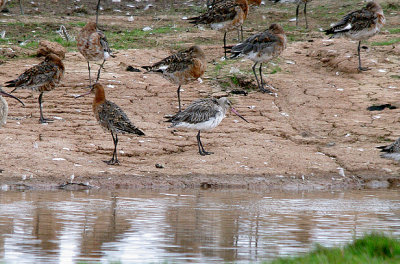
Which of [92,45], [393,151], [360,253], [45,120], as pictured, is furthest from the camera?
[92,45]

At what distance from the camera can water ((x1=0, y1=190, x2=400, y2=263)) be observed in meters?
5.29

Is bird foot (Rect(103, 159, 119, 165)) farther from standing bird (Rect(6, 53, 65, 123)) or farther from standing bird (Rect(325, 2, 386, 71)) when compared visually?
standing bird (Rect(325, 2, 386, 71))

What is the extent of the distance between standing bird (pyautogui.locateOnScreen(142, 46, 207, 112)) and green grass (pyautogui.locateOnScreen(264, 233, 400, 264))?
24.7 ft

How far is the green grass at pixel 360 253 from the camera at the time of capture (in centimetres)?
462

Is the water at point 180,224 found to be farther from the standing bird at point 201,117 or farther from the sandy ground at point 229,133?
the standing bird at point 201,117

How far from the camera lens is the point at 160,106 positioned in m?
12.8

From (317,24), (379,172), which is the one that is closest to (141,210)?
(379,172)

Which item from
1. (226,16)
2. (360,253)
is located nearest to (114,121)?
(360,253)

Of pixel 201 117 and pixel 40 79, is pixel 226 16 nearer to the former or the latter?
pixel 40 79

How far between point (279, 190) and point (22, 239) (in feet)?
15.1

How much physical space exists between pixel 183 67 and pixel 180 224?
6340 mm

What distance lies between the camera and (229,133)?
38.2 feet

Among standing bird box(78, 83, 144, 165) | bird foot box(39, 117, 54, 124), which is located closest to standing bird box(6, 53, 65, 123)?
bird foot box(39, 117, 54, 124)

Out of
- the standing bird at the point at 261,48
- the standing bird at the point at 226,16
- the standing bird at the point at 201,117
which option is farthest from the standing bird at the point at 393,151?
the standing bird at the point at 226,16
